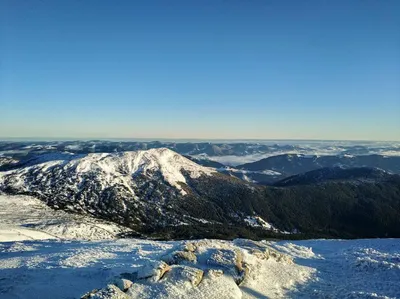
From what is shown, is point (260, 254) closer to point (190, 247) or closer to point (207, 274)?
point (190, 247)

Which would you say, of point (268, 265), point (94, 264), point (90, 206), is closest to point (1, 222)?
point (90, 206)

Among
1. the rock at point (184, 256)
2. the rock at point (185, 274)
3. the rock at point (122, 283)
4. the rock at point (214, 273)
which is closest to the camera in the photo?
the rock at point (122, 283)

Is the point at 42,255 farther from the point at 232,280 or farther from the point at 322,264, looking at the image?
the point at 322,264

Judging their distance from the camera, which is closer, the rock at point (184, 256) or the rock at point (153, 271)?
the rock at point (153, 271)

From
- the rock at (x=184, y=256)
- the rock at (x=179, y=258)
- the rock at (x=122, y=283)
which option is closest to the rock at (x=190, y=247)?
the rock at (x=184, y=256)

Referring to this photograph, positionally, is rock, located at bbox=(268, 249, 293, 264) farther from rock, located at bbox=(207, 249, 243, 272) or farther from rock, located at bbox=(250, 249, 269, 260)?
rock, located at bbox=(207, 249, 243, 272)

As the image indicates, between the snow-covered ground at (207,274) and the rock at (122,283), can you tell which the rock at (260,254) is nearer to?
the snow-covered ground at (207,274)
